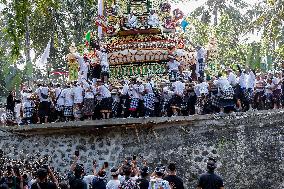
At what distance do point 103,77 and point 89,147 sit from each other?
11.2 feet

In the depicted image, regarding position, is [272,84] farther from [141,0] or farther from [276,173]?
[141,0]

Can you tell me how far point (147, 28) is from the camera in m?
20.3

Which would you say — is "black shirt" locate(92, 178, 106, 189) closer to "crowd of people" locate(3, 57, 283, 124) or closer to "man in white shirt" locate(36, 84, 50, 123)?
"crowd of people" locate(3, 57, 283, 124)

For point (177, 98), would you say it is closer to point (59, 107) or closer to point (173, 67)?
point (173, 67)

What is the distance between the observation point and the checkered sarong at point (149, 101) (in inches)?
645

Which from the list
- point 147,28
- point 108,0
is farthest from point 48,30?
point 147,28

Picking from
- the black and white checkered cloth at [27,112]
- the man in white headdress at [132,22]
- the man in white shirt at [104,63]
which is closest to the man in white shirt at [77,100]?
the black and white checkered cloth at [27,112]

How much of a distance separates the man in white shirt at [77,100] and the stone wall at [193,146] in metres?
0.62

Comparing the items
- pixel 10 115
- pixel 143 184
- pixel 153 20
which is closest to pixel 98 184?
pixel 143 184

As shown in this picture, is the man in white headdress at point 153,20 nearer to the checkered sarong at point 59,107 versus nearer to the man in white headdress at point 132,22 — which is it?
the man in white headdress at point 132,22

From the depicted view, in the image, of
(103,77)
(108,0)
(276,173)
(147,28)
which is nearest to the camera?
(276,173)

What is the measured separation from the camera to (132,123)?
15789 millimetres

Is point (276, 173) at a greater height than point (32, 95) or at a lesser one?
lesser

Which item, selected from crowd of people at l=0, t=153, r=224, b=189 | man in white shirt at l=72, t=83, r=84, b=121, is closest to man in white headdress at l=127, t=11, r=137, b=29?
man in white shirt at l=72, t=83, r=84, b=121
